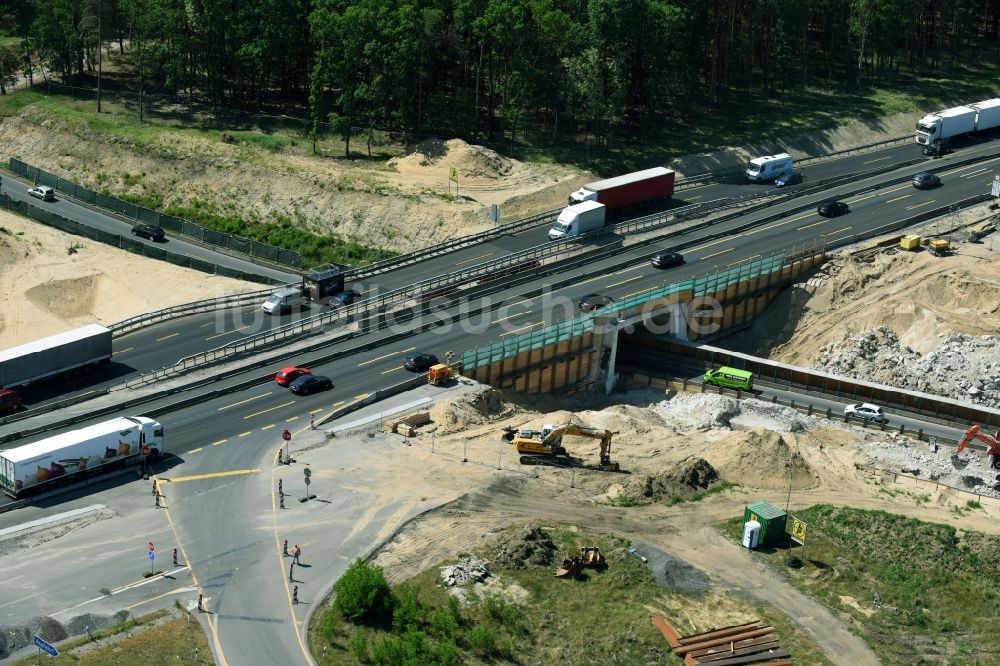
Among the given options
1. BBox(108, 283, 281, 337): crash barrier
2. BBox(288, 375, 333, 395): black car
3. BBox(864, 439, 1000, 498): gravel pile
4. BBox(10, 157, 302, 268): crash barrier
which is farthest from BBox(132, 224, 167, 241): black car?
BBox(864, 439, 1000, 498): gravel pile

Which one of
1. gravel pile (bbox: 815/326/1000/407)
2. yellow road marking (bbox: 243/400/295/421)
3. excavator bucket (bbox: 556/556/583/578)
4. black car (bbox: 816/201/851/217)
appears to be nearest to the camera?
excavator bucket (bbox: 556/556/583/578)

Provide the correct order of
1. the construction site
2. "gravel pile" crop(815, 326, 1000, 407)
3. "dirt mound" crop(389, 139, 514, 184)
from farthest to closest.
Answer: "dirt mound" crop(389, 139, 514, 184) < "gravel pile" crop(815, 326, 1000, 407) < the construction site

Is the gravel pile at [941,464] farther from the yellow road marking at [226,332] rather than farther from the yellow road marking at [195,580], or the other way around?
the yellow road marking at [226,332]

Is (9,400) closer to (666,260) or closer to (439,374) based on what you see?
(439,374)

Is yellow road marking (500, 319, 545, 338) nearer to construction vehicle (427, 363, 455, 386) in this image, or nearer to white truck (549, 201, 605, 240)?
construction vehicle (427, 363, 455, 386)

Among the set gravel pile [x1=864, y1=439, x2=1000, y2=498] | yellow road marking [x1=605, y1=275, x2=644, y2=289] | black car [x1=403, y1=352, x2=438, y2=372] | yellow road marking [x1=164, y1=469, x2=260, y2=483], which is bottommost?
gravel pile [x1=864, y1=439, x2=1000, y2=498]

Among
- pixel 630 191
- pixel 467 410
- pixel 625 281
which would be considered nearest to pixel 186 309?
pixel 467 410

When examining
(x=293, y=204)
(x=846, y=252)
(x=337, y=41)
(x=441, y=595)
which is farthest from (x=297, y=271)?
(x=441, y=595)
